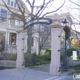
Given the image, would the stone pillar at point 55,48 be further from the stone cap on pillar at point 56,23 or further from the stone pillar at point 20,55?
the stone pillar at point 20,55

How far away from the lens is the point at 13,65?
15.1m

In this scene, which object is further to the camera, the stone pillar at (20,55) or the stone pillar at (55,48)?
the stone pillar at (20,55)

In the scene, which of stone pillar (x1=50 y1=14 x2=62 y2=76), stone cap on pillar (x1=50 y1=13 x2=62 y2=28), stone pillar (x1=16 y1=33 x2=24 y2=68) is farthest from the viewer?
stone pillar (x1=16 y1=33 x2=24 y2=68)

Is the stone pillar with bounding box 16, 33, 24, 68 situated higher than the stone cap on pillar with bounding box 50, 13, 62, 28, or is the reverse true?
the stone cap on pillar with bounding box 50, 13, 62, 28

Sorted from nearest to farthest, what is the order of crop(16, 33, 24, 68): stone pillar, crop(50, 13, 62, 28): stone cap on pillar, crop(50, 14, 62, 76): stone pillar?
crop(50, 14, 62, 76): stone pillar
crop(50, 13, 62, 28): stone cap on pillar
crop(16, 33, 24, 68): stone pillar

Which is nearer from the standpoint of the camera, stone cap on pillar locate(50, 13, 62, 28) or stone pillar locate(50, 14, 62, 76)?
stone pillar locate(50, 14, 62, 76)

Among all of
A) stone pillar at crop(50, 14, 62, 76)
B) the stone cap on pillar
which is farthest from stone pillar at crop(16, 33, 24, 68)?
the stone cap on pillar

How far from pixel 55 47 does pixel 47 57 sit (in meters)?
9.07

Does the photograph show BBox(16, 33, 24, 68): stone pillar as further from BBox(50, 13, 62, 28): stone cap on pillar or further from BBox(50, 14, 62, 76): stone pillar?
BBox(50, 13, 62, 28): stone cap on pillar

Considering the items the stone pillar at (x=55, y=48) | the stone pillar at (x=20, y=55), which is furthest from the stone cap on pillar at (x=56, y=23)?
the stone pillar at (x=20, y=55)

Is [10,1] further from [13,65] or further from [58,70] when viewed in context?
[58,70]

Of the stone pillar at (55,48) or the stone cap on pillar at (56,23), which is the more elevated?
the stone cap on pillar at (56,23)

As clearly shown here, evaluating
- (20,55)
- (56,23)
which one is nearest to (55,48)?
(56,23)

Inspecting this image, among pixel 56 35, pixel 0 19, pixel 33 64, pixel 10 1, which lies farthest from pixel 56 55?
pixel 10 1
